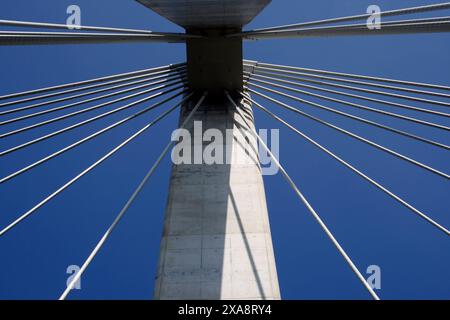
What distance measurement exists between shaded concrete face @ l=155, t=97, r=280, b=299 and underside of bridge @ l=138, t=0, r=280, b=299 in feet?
0.07

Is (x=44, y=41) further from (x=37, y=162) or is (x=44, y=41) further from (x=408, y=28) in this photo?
(x=408, y=28)

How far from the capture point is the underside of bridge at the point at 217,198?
1147cm

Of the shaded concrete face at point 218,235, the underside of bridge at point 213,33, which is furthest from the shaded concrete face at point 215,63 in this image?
the shaded concrete face at point 218,235

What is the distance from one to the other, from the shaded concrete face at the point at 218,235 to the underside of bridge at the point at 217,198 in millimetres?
21

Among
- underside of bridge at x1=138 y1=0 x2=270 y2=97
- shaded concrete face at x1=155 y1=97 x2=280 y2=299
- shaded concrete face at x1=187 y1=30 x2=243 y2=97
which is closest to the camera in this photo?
shaded concrete face at x1=155 y1=97 x2=280 y2=299

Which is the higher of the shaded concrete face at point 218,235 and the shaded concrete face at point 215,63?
the shaded concrete face at point 215,63

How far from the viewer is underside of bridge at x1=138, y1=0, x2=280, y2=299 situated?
11469 millimetres

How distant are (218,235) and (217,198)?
131cm

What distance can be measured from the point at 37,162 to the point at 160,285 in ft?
11.8

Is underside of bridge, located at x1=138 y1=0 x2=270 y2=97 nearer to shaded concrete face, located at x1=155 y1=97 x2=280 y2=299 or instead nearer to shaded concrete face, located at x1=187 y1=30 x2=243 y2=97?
shaded concrete face, located at x1=187 y1=30 x2=243 y2=97

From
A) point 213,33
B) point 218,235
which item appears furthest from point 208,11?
point 218,235

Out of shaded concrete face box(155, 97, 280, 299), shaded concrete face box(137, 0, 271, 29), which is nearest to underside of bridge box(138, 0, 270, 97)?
shaded concrete face box(137, 0, 271, 29)

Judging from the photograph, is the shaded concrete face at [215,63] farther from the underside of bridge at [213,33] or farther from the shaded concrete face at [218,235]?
the shaded concrete face at [218,235]
